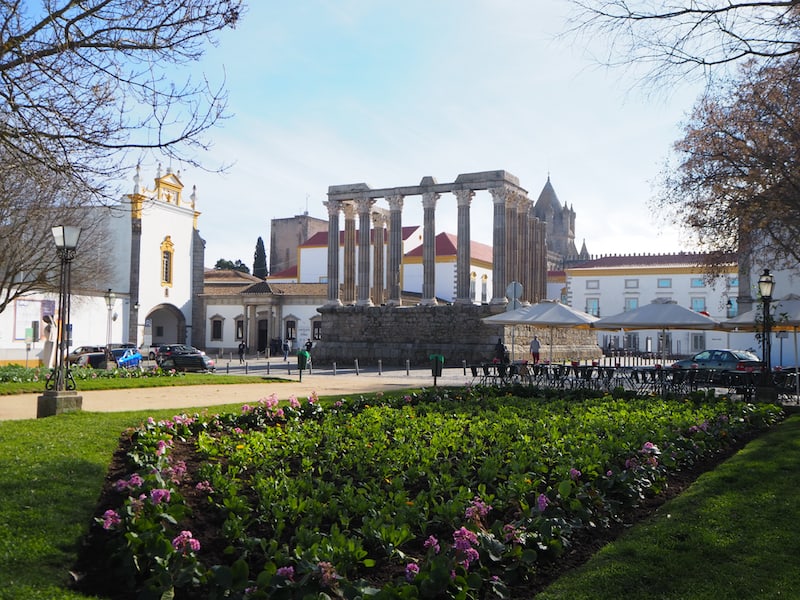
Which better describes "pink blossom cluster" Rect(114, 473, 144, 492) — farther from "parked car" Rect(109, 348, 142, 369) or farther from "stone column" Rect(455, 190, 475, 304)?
"stone column" Rect(455, 190, 475, 304)

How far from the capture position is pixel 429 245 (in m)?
40.3

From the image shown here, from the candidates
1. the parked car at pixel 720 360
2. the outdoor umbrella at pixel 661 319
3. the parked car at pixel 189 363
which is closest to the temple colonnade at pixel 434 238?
the parked car at pixel 720 360

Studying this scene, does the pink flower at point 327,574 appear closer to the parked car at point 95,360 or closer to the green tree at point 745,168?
the green tree at point 745,168

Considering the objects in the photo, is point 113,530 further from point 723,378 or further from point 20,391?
point 723,378

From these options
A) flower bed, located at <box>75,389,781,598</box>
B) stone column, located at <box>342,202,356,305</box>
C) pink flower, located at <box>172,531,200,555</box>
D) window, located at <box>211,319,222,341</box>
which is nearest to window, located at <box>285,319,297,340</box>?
window, located at <box>211,319,222,341</box>

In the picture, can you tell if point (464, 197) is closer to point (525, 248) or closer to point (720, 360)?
point (525, 248)

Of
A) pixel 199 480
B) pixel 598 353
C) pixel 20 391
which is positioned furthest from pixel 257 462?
pixel 598 353

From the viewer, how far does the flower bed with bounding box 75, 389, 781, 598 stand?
4.73 m

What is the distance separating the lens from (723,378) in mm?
18922

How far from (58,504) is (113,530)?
1.00 meters

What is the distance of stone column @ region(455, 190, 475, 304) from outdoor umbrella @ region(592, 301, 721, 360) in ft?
55.9

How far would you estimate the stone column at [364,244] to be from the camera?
138ft

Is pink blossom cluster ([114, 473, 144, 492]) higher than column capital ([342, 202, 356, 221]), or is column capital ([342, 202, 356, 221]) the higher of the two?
column capital ([342, 202, 356, 221])

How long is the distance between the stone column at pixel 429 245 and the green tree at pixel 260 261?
48.9 metres
